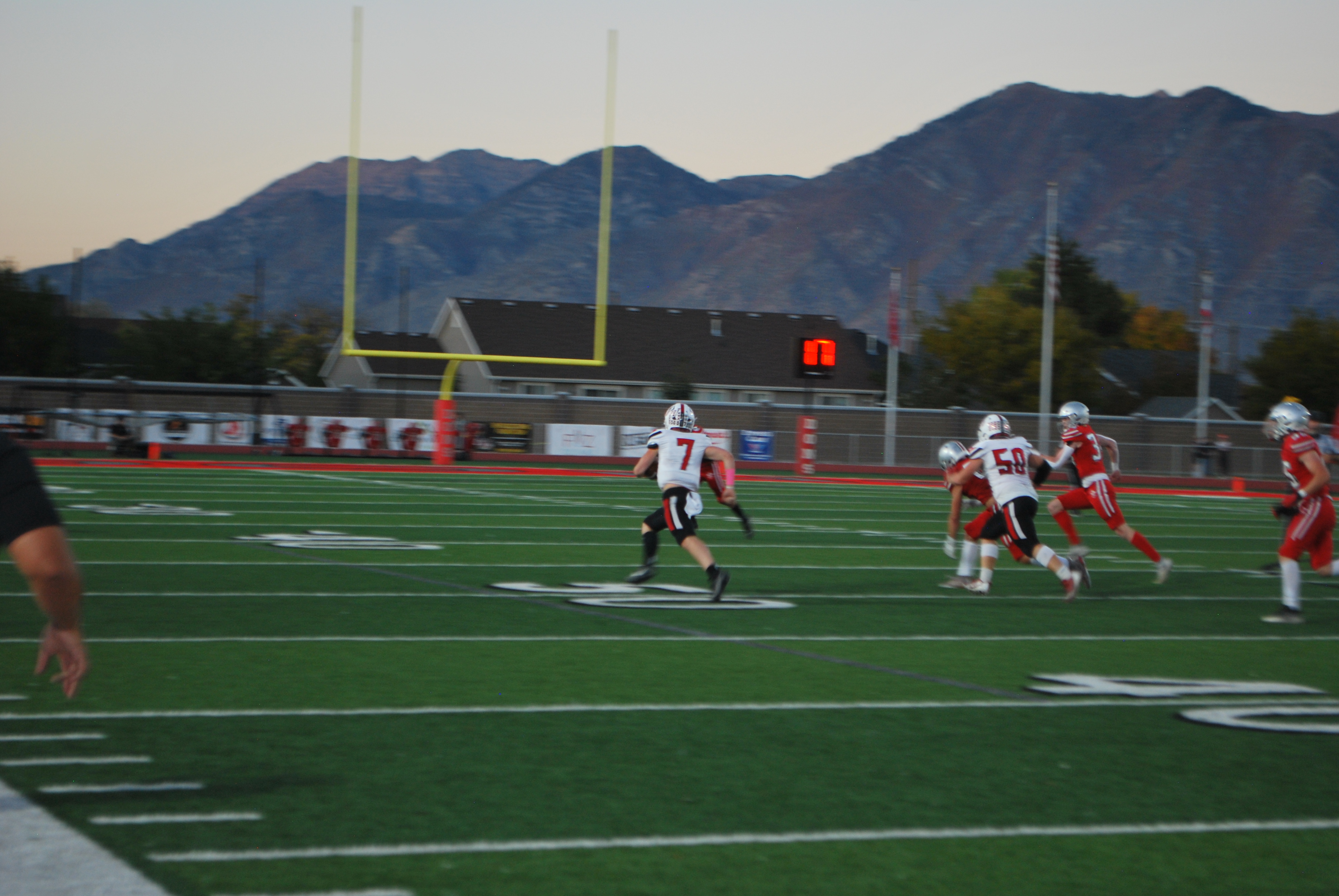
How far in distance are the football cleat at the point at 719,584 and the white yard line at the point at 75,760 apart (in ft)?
18.3

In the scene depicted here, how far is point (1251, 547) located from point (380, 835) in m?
16.2

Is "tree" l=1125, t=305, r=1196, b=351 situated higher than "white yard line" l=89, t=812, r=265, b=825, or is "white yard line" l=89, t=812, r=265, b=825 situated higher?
"tree" l=1125, t=305, r=1196, b=351

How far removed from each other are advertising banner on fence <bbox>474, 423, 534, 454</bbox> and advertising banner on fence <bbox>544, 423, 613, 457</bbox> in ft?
2.02

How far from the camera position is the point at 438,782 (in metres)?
5.14

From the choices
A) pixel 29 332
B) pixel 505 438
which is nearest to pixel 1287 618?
pixel 505 438

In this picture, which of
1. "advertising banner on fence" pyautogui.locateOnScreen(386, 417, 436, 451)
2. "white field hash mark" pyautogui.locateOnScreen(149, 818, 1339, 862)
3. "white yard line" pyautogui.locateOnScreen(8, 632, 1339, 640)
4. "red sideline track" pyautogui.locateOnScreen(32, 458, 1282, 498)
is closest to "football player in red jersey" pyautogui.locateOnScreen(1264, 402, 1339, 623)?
"white yard line" pyautogui.locateOnScreen(8, 632, 1339, 640)

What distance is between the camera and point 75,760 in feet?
17.4

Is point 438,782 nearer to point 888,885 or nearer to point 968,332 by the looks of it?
point 888,885

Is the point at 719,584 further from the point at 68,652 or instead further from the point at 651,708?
the point at 68,652

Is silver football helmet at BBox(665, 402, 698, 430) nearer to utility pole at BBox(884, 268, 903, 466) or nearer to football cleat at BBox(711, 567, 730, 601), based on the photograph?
football cleat at BBox(711, 567, 730, 601)

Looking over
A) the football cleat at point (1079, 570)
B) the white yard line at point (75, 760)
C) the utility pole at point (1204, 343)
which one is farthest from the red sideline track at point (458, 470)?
the white yard line at point (75, 760)

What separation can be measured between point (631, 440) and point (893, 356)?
30.8 feet

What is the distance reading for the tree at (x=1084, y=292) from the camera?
83.0 meters

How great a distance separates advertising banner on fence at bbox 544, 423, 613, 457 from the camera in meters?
42.0
